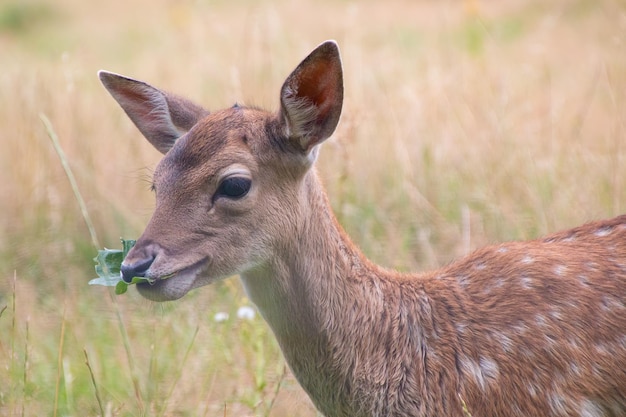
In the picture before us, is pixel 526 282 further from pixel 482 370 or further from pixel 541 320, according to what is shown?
pixel 482 370

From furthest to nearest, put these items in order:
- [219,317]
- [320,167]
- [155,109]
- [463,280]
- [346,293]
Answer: [320,167]
[219,317]
[155,109]
[463,280]
[346,293]

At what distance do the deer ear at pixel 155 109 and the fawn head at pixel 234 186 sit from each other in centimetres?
32

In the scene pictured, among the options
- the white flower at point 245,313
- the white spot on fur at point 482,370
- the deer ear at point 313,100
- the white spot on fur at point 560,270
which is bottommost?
the white flower at point 245,313

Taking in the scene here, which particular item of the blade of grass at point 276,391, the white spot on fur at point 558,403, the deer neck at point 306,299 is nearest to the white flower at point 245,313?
the blade of grass at point 276,391

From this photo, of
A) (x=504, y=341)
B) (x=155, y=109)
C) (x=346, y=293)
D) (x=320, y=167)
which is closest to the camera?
(x=504, y=341)

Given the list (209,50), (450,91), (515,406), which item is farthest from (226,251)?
(209,50)

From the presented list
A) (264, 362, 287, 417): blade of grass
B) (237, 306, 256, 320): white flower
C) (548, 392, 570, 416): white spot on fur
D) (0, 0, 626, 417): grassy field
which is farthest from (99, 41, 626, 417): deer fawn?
(237, 306, 256, 320): white flower

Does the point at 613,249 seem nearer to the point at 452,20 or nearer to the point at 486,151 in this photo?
the point at 486,151

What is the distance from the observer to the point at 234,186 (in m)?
3.59

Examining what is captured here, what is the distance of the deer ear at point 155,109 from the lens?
413 centimetres

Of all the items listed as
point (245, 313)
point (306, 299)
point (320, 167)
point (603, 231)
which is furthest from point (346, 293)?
point (320, 167)

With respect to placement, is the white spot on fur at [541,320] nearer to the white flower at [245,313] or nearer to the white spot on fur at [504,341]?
the white spot on fur at [504,341]

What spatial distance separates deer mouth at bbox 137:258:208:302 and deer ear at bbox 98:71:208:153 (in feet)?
2.62

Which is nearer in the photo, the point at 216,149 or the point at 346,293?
the point at 216,149
